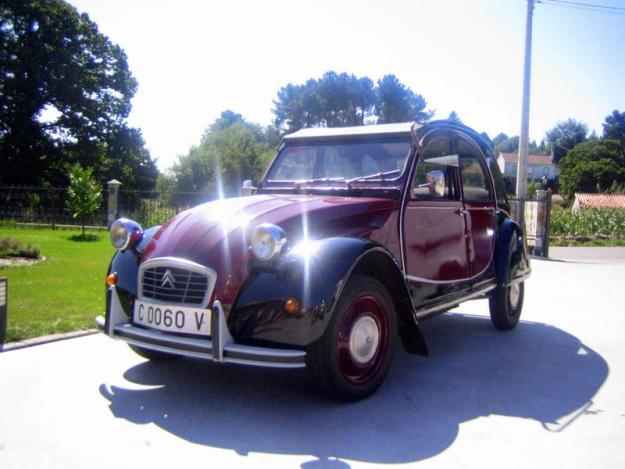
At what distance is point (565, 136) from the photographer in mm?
98500

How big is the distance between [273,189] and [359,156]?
35.7 inches

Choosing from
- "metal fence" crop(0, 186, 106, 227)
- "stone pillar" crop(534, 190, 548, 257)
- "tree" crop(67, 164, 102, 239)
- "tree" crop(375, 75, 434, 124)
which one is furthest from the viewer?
"tree" crop(375, 75, 434, 124)

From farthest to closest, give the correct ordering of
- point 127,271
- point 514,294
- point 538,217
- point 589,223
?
point 589,223
point 538,217
point 514,294
point 127,271

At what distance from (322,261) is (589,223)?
24704 mm

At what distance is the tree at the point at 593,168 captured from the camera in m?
62.5

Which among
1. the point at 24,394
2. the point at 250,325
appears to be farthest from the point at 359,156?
the point at 24,394

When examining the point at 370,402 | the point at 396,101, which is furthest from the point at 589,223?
the point at 396,101

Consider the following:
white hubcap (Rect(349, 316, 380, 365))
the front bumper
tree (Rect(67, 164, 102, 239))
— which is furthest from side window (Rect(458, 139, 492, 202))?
tree (Rect(67, 164, 102, 239))

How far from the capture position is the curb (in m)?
5.10

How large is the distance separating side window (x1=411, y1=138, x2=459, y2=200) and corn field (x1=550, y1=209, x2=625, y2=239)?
68.6 feet

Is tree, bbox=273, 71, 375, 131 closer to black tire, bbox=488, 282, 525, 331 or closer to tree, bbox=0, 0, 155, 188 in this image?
tree, bbox=0, 0, 155, 188

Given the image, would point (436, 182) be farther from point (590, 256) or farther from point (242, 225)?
point (590, 256)

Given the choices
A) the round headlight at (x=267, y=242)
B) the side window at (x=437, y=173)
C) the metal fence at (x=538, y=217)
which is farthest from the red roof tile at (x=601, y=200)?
the round headlight at (x=267, y=242)

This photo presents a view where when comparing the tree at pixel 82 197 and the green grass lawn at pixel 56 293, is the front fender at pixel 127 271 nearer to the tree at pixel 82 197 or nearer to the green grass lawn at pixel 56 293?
the green grass lawn at pixel 56 293
